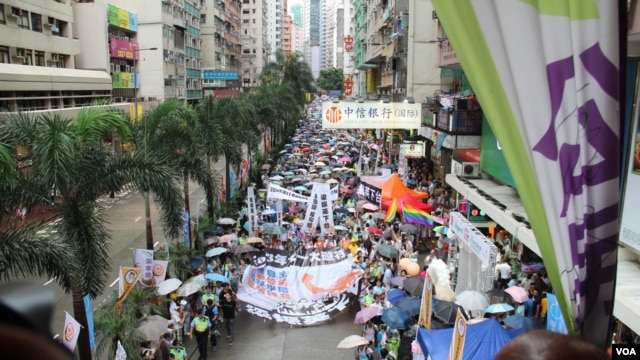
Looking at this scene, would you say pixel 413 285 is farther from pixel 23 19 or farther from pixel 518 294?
pixel 23 19

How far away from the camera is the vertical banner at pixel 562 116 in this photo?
2.82 meters

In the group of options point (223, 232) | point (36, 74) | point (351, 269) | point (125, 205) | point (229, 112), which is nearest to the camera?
point (351, 269)

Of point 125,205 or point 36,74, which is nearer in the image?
point 36,74

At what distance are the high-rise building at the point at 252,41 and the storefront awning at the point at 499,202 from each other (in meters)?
83.0

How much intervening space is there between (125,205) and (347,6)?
3790 inches

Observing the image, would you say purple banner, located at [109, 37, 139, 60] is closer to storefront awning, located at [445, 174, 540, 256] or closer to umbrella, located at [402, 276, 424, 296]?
storefront awning, located at [445, 174, 540, 256]

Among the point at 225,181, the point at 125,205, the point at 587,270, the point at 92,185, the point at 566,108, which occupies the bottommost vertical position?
the point at 125,205

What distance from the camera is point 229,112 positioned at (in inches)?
974

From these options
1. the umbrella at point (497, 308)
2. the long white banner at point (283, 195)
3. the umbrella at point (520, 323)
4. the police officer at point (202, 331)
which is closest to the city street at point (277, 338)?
the police officer at point (202, 331)

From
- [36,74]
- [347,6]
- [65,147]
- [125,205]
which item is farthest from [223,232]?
[347,6]

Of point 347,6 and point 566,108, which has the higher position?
point 347,6

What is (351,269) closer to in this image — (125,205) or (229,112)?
(229,112)

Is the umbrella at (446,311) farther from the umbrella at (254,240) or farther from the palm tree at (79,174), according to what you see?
the umbrella at (254,240)

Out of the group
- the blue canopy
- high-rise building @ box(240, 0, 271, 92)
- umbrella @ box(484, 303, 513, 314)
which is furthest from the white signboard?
high-rise building @ box(240, 0, 271, 92)
